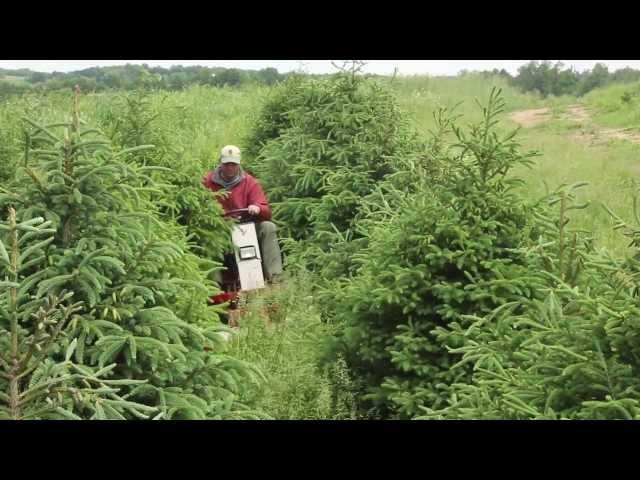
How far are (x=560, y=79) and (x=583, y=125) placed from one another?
23.1 ft

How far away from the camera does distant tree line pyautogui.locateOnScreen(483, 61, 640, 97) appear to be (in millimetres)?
23203

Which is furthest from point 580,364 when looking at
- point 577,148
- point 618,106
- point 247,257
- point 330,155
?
point 618,106

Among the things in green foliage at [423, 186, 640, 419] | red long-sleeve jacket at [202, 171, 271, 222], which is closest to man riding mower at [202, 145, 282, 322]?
red long-sleeve jacket at [202, 171, 271, 222]

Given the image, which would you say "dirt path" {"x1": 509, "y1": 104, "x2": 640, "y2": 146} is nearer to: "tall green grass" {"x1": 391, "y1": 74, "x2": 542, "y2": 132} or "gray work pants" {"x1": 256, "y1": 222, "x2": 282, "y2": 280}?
"tall green grass" {"x1": 391, "y1": 74, "x2": 542, "y2": 132}

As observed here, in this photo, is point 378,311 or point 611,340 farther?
point 378,311

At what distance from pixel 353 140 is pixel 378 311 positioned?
14.1 feet

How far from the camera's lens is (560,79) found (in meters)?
25.3

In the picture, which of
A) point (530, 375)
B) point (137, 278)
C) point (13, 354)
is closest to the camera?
point (13, 354)

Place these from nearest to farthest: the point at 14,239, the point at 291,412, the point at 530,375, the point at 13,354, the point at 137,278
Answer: the point at 13,354
the point at 14,239
the point at 530,375
the point at 137,278
the point at 291,412

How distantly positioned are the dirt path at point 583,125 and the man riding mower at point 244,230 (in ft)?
22.8

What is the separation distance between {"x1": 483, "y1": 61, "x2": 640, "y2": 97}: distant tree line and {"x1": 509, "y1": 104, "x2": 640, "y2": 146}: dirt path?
1.77 metres

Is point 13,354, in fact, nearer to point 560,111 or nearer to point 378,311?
point 378,311

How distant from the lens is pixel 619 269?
375 cm

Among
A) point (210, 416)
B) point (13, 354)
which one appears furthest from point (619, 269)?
point (13, 354)
